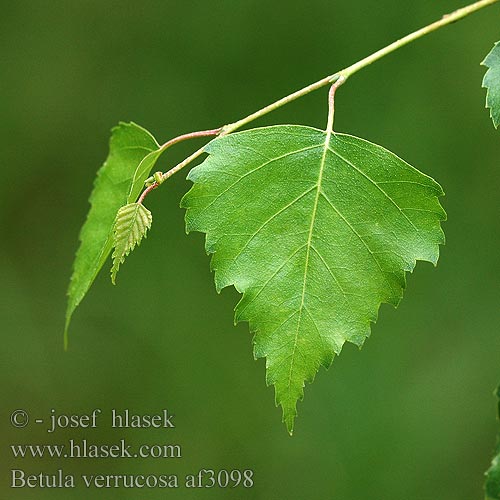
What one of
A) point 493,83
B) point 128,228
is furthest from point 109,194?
point 493,83

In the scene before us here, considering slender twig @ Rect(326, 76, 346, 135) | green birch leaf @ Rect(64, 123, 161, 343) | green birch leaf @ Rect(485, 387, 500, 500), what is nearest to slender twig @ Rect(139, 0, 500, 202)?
slender twig @ Rect(326, 76, 346, 135)

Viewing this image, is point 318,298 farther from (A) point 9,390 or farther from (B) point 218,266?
(A) point 9,390

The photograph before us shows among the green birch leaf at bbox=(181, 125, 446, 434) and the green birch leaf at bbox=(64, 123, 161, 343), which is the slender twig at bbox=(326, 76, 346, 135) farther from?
the green birch leaf at bbox=(64, 123, 161, 343)

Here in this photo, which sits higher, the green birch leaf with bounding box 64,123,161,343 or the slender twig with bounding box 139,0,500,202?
the slender twig with bounding box 139,0,500,202

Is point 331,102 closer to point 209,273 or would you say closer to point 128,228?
point 128,228

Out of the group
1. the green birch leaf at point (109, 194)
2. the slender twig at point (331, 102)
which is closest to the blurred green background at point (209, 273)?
the green birch leaf at point (109, 194)

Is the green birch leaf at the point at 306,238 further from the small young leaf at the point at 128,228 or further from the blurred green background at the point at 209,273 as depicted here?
the blurred green background at the point at 209,273
